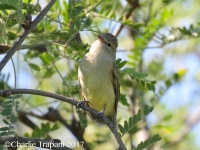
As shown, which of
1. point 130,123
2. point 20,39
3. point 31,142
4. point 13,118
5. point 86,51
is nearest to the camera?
point 20,39

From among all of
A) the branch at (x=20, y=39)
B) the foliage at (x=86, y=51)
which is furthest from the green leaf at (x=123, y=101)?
the branch at (x=20, y=39)

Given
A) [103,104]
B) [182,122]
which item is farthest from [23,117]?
[182,122]

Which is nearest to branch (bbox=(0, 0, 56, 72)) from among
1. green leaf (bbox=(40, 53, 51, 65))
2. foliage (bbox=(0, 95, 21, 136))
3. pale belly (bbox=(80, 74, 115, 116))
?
foliage (bbox=(0, 95, 21, 136))

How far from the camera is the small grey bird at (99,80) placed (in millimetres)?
4355

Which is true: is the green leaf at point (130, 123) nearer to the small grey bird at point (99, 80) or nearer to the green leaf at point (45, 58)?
the small grey bird at point (99, 80)

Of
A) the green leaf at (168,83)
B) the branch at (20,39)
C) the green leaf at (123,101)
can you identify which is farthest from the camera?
the green leaf at (168,83)

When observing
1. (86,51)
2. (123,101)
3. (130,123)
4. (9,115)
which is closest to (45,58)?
(86,51)

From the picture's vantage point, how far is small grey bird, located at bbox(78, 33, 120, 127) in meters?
4.36

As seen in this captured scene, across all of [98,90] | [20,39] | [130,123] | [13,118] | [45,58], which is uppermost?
[45,58]

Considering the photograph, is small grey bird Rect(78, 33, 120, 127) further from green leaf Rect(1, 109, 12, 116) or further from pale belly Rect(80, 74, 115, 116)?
green leaf Rect(1, 109, 12, 116)

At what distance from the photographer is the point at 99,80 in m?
4.39

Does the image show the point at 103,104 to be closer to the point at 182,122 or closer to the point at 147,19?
the point at 147,19

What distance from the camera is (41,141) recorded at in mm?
2947

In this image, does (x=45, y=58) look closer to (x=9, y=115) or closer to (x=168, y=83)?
(x=9, y=115)
